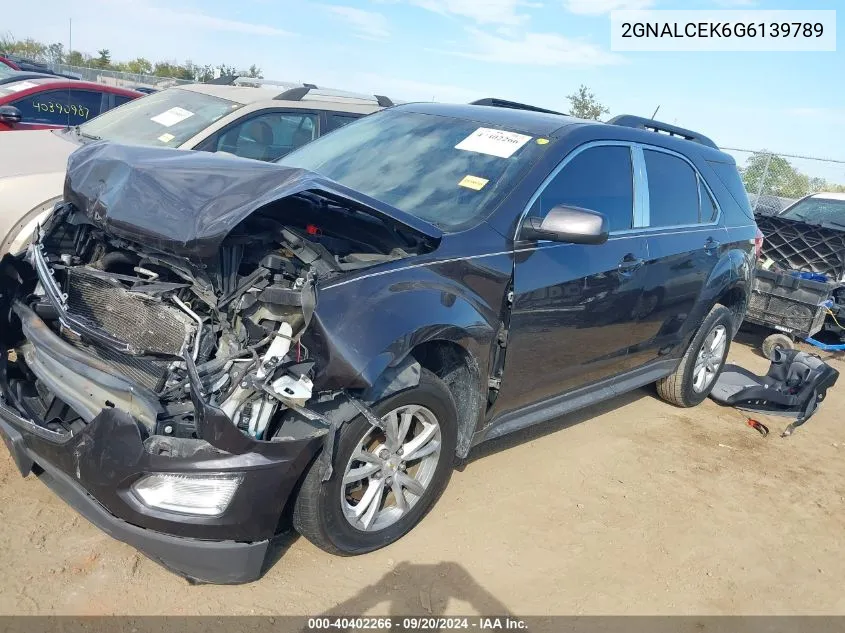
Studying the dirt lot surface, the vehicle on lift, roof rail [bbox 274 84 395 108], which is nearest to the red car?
roof rail [bbox 274 84 395 108]

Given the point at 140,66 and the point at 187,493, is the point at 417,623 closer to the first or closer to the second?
the point at 187,493

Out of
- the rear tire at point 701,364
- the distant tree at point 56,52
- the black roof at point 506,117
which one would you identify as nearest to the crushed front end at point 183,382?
the black roof at point 506,117

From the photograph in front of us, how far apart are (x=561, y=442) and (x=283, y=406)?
2.51 metres

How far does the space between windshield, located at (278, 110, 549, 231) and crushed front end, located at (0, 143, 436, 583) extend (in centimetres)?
59

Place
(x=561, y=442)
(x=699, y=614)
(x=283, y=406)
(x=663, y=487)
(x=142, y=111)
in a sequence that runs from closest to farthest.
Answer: (x=283, y=406) → (x=699, y=614) → (x=663, y=487) → (x=561, y=442) → (x=142, y=111)

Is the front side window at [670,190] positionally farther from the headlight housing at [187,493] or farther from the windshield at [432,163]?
the headlight housing at [187,493]

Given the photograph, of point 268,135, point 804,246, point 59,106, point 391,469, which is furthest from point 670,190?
point 59,106

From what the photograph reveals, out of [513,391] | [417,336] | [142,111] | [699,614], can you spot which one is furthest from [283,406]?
[142,111]

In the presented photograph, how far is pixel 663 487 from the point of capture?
4.38 metres

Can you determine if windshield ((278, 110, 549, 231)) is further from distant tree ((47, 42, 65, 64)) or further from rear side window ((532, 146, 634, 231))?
distant tree ((47, 42, 65, 64))

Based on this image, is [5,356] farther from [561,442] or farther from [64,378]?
[561,442]

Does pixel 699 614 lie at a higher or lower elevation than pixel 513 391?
lower

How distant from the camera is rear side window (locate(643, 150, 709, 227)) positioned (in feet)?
14.8

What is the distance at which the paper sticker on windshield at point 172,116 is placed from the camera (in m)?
6.44
